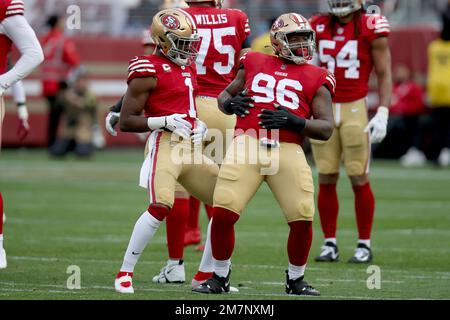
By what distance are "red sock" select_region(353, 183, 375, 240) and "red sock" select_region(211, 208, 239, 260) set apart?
2.29m

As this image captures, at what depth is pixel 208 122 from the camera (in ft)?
26.6

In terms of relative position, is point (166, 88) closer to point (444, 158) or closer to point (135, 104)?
point (135, 104)

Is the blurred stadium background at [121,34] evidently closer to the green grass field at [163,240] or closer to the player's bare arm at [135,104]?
the green grass field at [163,240]

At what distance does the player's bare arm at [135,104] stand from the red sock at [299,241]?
110cm

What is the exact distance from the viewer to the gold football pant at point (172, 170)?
695cm

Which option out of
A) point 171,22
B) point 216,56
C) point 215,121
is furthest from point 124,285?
Answer: point 216,56

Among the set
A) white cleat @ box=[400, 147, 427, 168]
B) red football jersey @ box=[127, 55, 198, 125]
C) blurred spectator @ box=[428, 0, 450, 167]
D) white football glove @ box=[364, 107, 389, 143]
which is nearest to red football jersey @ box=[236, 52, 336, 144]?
red football jersey @ box=[127, 55, 198, 125]

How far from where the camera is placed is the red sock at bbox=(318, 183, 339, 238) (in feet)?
29.6

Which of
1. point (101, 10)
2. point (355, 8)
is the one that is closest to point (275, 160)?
point (355, 8)

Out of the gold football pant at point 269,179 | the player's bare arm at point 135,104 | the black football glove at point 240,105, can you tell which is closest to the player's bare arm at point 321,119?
the gold football pant at point 269,179

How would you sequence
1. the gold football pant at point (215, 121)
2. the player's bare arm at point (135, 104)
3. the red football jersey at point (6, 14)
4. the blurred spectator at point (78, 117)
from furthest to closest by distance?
the blurred spectator at point (78, 117)
the gold football pant at point (215, 121)
the red football jersey at point (6, 14)
the player's bare arm at point (135, 104)

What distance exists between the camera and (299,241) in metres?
6.86

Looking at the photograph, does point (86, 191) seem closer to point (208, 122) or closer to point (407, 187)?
point (407, 187)

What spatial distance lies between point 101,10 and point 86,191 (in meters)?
8.06
